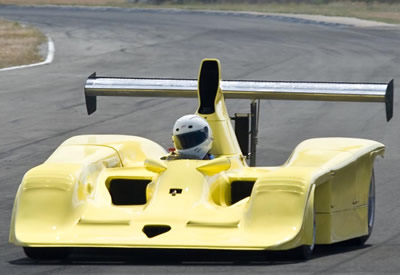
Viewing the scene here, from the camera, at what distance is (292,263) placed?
1025cm

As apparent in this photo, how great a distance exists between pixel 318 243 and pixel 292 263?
838 mm

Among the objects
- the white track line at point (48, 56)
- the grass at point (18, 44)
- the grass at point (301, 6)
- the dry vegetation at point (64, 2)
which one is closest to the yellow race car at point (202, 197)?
the white track line at point (48, 56)

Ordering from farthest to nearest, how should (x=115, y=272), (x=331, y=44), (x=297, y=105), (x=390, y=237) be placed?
(x=331, y=44), (x=297, y=105), (x=390, y=237), (x=115, y=272)

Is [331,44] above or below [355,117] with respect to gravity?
below

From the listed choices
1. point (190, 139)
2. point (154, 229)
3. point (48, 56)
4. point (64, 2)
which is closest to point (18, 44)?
point (48, 56)

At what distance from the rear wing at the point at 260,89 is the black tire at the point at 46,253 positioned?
3.10 meters

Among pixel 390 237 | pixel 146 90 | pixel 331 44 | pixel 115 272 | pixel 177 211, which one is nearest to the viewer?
pixel 115 272

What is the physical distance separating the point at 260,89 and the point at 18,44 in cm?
2703

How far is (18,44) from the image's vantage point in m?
39.5

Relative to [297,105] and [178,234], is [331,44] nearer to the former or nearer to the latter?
[297,105]

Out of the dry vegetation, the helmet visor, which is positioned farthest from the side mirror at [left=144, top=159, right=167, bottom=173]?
the dry vegetation

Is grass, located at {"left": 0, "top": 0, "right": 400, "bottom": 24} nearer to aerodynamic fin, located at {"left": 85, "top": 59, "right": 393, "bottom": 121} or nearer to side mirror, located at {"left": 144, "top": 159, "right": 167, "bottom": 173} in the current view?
aerodynamic fin, located at {"left": 85, "top": 59, "right": 393, "bottom": 121}

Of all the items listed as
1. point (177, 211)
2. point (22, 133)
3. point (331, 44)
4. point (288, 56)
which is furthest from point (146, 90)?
point (331, 44)

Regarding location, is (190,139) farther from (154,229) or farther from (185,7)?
(185,7)
